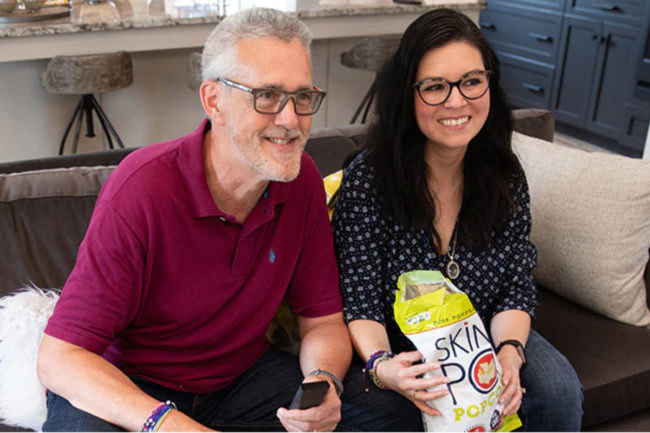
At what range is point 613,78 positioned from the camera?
182 inches

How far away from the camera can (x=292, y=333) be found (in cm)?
163

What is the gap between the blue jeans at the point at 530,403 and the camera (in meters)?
1.47

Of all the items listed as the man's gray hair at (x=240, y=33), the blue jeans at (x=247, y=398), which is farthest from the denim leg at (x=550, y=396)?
the man's gray hair at (x=240, y=33)

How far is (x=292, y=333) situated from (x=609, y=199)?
88 cm

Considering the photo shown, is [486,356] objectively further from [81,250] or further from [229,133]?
[81,250]

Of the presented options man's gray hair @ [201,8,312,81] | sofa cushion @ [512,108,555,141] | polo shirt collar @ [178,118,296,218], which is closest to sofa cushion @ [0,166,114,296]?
polo shirt collar @ [178,118,296,218]

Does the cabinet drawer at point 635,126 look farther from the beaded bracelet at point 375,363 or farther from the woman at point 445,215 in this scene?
the beaded bracelet at point 375,363

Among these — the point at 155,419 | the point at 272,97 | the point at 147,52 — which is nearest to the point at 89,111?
the point at 147,52

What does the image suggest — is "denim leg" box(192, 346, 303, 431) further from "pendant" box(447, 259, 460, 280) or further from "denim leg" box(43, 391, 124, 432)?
"pendant" box(447, 259, 460, 280)

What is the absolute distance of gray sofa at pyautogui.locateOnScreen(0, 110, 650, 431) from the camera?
155 cm

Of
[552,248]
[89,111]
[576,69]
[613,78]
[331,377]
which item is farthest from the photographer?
[576,69]

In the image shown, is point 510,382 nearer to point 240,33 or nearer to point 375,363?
point 375,363

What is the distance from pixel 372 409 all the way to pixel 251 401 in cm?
25

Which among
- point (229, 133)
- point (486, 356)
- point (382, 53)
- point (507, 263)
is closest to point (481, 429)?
point (486, 356)
